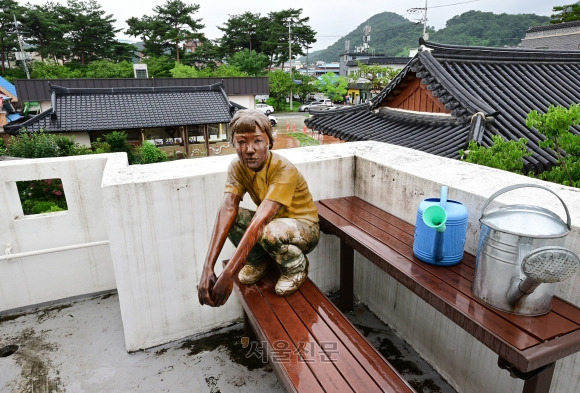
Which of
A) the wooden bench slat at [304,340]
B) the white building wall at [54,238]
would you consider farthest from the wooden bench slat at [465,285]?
the white building wall at [54,238]

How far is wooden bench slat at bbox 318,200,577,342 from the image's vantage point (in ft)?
5.79

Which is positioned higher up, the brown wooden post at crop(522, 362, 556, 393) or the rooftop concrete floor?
the brown wooden post at crop(522, 362, 556, 393)

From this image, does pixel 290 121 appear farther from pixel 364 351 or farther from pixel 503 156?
pixel 364 351

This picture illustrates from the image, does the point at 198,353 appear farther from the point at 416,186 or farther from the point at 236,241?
the point at 416,186

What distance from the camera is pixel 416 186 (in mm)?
3066

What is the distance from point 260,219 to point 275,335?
2.42 feet

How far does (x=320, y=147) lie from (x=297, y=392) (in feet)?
9.92

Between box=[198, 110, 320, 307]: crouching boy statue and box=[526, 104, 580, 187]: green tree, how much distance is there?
270 cm

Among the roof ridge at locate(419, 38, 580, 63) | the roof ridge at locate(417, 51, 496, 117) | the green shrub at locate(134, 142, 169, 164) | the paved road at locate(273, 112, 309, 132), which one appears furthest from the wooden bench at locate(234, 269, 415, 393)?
the paved road at locate(273, 112, 309, 132)

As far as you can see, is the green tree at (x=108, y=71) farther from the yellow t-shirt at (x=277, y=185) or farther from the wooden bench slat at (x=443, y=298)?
the wooden bench slat at (x=443, y=298)

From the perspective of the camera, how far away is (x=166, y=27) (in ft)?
137

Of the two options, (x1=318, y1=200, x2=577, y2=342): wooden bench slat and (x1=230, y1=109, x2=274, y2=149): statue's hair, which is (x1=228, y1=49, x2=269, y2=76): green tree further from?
(x1=230, y1=109, x2=274, y2=149): statue's hair

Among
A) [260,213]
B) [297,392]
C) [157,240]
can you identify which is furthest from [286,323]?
[157,240]

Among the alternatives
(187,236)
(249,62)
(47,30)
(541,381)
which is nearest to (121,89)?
(187,236)
